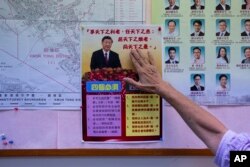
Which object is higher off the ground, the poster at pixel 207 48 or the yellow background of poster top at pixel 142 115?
the poster at pixel 207 48

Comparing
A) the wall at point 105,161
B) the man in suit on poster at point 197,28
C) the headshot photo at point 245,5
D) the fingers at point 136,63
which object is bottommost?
the wall at point 105,161

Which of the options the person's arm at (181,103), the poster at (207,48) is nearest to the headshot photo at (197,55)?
the poster at (207,48)

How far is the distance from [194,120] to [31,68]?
0.49 metres

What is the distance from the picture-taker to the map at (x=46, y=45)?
3.25 feet

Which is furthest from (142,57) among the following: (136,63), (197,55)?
(197,55)

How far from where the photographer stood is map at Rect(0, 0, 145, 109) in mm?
992

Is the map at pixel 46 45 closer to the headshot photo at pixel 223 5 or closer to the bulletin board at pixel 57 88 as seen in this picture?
the bulletin board at pixel 57 88

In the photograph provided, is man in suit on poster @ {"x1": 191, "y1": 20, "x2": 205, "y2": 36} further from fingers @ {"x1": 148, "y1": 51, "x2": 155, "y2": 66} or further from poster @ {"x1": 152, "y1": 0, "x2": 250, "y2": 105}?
fingers @ {"x1": 148, "y1": 51, "x2": 155, "y2": 66}

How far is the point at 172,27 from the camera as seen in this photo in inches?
39.2

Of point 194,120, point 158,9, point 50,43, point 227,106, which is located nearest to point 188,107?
point 194,120

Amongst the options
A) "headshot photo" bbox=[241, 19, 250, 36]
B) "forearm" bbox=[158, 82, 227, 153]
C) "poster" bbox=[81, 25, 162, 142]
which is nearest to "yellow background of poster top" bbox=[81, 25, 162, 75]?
"poster" bbox=[81, 25, 162, 142]

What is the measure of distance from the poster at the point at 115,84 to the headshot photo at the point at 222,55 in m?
0.17

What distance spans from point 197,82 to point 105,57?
0.28 metres

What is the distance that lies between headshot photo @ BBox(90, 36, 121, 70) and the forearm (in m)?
0.17
